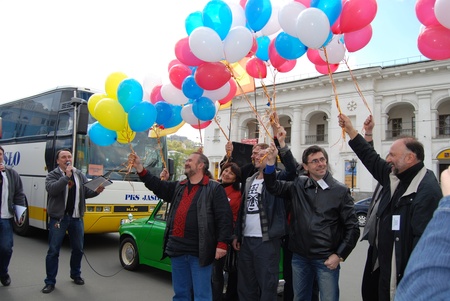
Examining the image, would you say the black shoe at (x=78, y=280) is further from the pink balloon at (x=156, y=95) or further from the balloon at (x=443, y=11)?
the balloon at (x=443, y=11)

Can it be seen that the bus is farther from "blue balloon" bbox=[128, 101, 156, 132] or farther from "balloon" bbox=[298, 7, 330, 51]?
"balloon" bbox=[298, 7, 330, 51]

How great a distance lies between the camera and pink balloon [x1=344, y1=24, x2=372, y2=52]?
14.3 ft

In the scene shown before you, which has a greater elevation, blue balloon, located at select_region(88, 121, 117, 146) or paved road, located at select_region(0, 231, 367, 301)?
blue balloon, located at select_region(88, 121, 117, 146)

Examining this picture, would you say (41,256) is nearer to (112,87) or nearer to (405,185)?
(112,87)

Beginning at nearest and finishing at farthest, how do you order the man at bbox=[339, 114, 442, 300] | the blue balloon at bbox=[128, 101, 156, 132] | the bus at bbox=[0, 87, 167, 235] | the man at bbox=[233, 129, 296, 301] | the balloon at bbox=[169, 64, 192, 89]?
the man at bbox=[339, 114, 442, 300] < the man at bbox=[233, 129, 296, 301] < the blue balloon at bbox=[128, 101, 156, 132] < the balloon at bbox=[169, 64, 192, 89] < the bus at bbox=[0, 87, 167, 235]

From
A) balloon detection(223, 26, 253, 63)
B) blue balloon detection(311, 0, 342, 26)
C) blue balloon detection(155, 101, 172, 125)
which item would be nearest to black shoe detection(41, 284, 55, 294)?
blue balloon detection(155, 101, 172, 125)

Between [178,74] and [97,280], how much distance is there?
11.9ft

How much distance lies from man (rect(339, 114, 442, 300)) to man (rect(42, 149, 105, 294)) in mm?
4150

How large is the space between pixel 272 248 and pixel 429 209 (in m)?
1.60

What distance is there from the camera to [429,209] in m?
2.41

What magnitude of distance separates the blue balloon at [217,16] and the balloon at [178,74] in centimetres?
106

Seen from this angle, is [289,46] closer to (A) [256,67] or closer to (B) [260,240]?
(A) [256,67]

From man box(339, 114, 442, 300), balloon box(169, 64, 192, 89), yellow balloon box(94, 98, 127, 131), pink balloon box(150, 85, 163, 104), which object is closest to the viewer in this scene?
man box(339, 114, 442, 300)

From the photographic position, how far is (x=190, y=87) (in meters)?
4.92
